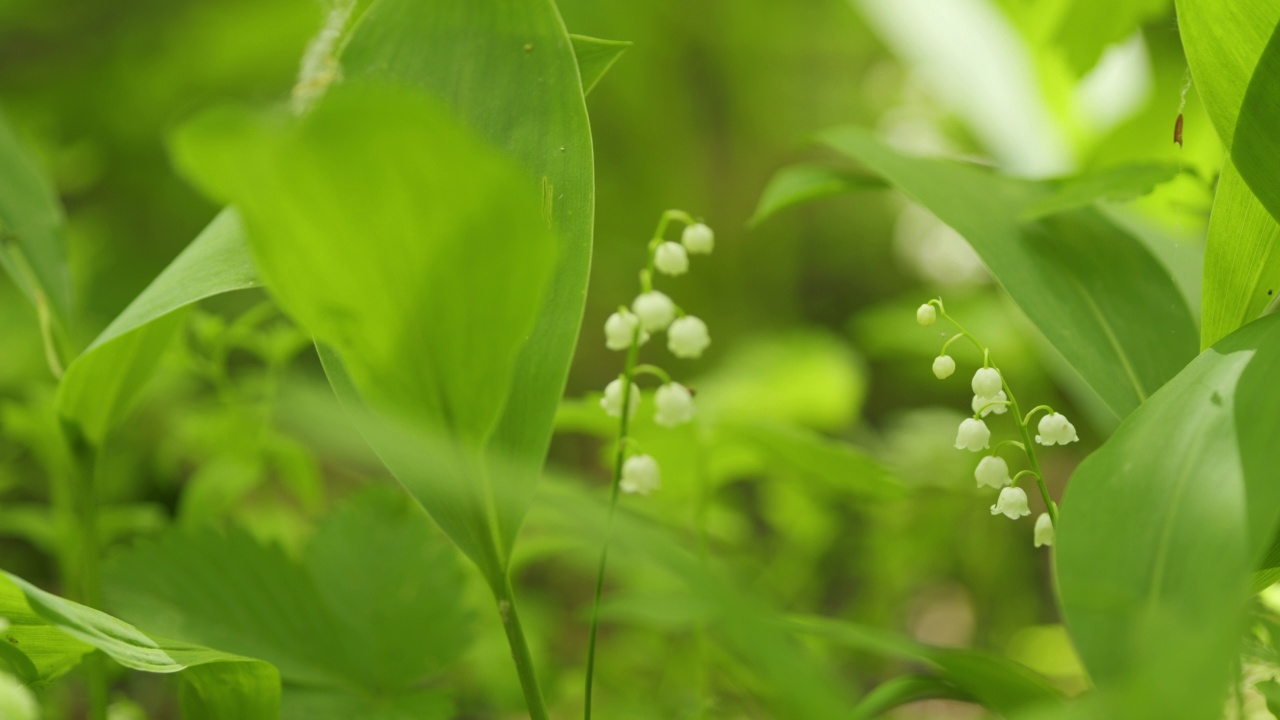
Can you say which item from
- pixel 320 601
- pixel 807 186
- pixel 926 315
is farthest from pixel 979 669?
pixel 320 601

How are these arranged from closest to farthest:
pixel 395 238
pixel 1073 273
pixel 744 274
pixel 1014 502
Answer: pixel 395 238 < pixel 1014 502 < pixel 1073 273 < pixel 744 274

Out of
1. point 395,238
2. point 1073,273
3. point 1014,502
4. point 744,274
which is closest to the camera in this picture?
point 395,238

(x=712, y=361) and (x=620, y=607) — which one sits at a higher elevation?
(x=620, y=607)

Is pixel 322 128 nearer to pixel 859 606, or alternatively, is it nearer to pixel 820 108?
pixel 859 606

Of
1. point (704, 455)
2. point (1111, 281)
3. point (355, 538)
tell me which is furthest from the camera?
point (704, 455)

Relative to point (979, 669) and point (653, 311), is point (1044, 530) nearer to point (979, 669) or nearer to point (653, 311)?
point (979, 669)

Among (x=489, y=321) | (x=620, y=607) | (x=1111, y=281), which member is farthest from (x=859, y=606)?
(x=489, y=321)

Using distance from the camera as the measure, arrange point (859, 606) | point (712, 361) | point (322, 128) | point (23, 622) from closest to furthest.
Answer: point (322, 128) → point (23, 622) → point (859, 606) → point (712, 361)

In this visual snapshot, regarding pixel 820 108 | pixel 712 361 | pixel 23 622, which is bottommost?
pixel 712 361

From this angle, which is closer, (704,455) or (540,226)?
(540,226)
